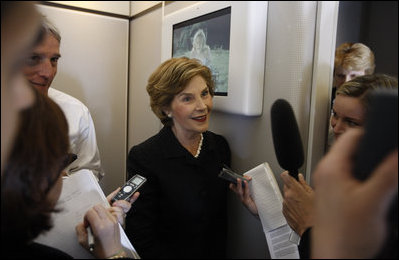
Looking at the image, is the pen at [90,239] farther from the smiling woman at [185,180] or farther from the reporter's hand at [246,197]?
the reporter's hand at [246,197]

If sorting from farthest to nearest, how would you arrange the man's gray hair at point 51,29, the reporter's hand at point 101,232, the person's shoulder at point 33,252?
the man's gray hair at point 51,29 → the reporter's hand at point 101,232 → the person's shoulder at point 33,252

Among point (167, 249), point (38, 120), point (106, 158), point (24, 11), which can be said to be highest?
point (24, 11)

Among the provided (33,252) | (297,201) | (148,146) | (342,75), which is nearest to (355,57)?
(342,75)

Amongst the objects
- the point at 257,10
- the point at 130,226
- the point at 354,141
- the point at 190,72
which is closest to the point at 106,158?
the point at 130,226

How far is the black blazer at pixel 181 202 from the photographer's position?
0.58 meters

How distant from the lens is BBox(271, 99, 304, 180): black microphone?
1.58 feet

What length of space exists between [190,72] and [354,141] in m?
0.38

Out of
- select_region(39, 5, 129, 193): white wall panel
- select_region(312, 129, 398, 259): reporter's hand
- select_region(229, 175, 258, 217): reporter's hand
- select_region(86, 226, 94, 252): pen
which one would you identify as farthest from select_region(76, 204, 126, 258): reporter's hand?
select_region(312, 129, 398, 259): reporter's hand

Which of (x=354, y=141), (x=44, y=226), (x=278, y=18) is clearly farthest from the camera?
(x=278, y=18)

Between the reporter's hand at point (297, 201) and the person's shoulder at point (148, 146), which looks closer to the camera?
the reporter's hand at point (297, 201)

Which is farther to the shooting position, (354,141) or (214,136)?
(214,136)

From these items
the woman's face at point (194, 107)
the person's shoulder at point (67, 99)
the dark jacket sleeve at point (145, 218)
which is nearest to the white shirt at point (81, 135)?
the person's shoulder at point (67, 99)

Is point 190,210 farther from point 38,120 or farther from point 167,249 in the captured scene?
point 38,120

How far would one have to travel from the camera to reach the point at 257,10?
1.79 feet
